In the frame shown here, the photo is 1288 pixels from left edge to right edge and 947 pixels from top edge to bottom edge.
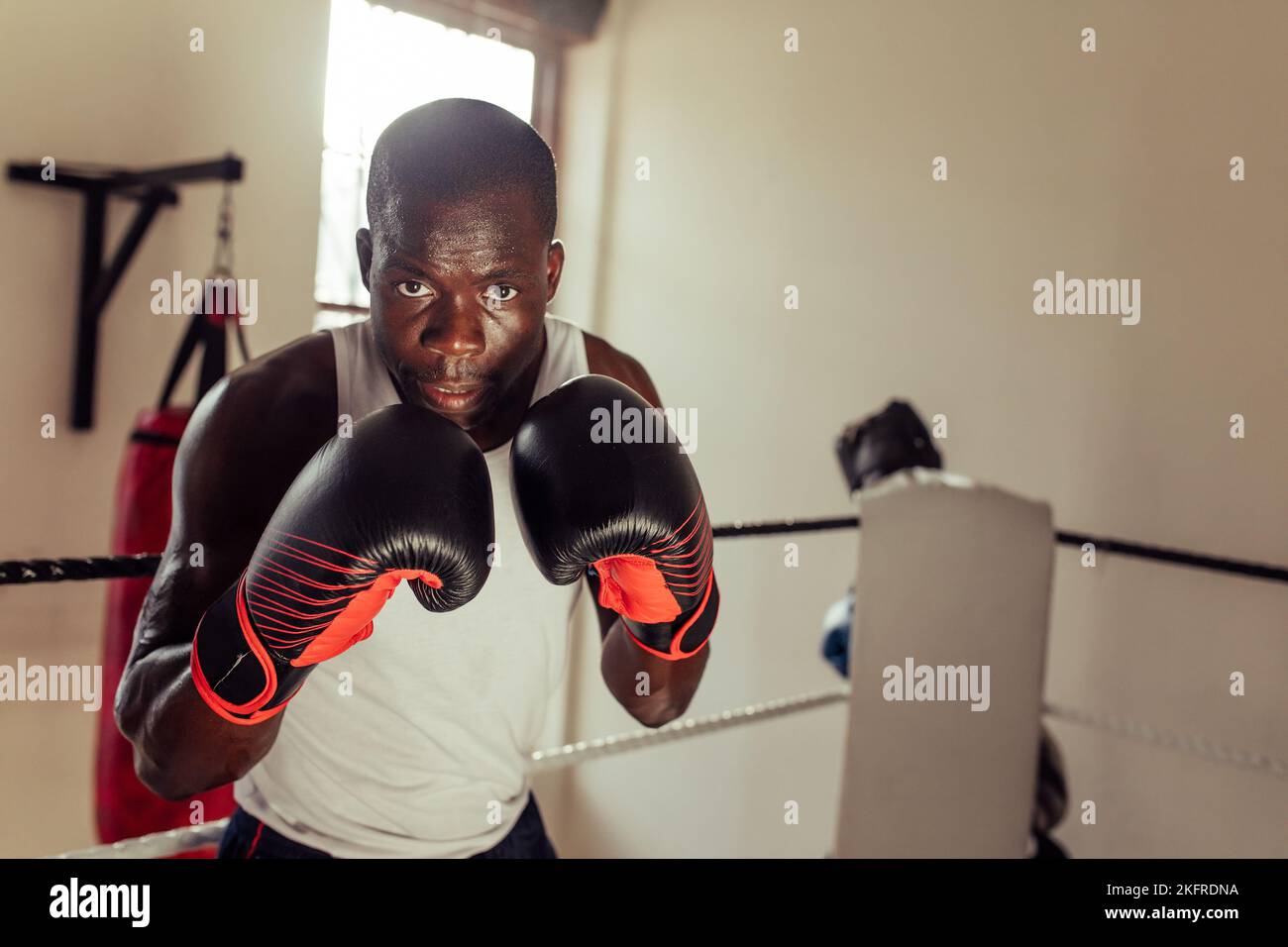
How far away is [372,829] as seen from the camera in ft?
2.97

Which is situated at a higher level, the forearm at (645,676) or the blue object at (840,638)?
the forearm at (645,676)

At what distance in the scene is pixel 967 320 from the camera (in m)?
2.77

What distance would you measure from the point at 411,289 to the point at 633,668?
0.37 metres

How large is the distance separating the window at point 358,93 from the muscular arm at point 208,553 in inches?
107

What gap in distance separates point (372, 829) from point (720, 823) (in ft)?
8.99

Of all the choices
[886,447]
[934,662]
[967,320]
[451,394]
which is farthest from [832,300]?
[451,394]

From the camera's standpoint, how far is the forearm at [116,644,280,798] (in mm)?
742

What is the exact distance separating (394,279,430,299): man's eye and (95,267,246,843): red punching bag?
140cm

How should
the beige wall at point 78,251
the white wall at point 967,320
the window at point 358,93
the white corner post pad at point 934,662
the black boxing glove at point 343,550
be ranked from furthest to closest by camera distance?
1. the window at point 358,93
2. the beige wall at point 78,251
3. the white wall at point 967,320
4. the white corner post pad at point 934,662
5. the black boxing glove at point 343,550

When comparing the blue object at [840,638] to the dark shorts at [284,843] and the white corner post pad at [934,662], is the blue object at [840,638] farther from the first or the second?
the dark shorts at [284,843]

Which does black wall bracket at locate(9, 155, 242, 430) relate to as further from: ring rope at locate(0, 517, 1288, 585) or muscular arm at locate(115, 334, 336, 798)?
muscular arm at locate(115, 334, 336, 798)

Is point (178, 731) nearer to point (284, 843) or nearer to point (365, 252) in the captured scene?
point (284, 843)

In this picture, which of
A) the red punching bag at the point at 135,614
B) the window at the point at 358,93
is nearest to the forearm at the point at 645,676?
the red punching bag at the point at 135,614

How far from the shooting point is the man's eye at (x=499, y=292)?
783 millimetres
